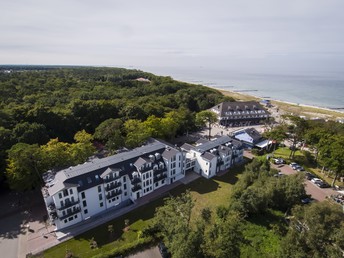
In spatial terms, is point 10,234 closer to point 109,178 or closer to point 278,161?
point 109,178

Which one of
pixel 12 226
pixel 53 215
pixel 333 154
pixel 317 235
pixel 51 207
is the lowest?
pixel 12 226

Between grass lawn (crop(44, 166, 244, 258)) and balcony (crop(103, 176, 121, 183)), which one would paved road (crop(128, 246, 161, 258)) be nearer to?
grass lawn (crop(44, 166, 244, 258))

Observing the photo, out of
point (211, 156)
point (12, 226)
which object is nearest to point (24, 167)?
point (12, 226)

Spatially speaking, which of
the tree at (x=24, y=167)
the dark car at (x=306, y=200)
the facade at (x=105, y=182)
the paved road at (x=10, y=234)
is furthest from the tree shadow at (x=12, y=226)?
the dark car at (x=306, y=200)

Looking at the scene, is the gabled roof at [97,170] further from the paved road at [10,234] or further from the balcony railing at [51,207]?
the paved road at [10,234]

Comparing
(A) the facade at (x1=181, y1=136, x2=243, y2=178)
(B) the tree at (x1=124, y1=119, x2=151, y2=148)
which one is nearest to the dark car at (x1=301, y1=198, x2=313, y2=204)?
(A) the facade at (x1=181, y1=136, x2=243, y2=178)

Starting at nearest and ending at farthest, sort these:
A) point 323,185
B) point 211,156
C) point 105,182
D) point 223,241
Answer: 1. point 223,241
2. point 105,182
3. point 323,185
4. point 211,156
